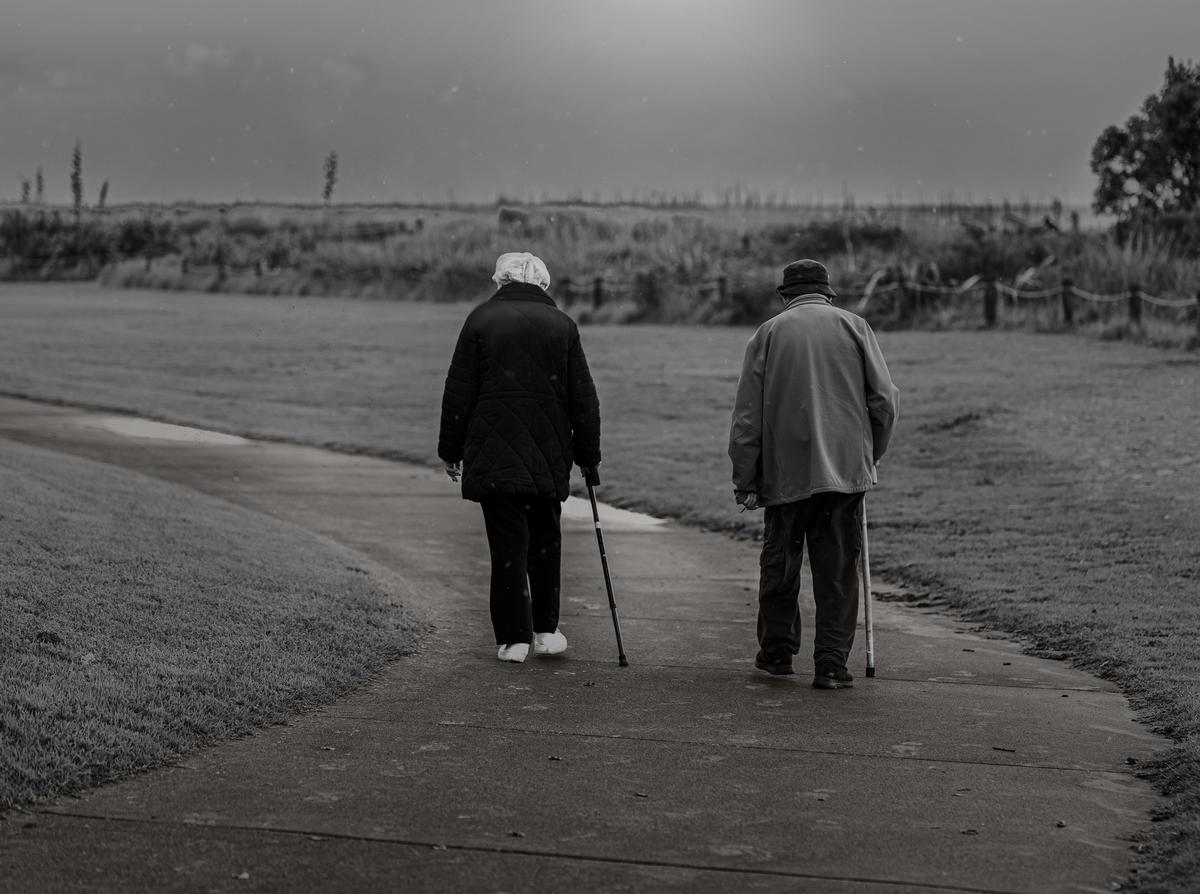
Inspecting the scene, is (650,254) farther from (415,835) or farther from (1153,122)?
(415,835)

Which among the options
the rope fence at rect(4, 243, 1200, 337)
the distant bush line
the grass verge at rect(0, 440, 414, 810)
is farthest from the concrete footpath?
the distant bush line

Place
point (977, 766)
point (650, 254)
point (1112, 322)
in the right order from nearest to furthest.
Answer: point (977, 766) → point (1112, 322) → point (650, 254)

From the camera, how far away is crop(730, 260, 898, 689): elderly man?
739cm

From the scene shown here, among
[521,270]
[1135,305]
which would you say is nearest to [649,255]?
[1135,305]

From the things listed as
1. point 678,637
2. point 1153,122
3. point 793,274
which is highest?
point 1153,122

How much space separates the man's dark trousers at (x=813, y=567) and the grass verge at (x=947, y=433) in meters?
1.34

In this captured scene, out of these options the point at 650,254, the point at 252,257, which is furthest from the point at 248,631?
the point at 252,257

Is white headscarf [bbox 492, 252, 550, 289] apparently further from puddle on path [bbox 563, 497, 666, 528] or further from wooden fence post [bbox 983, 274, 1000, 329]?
wooden fence post [bbox 983, 274, 1000, 329]

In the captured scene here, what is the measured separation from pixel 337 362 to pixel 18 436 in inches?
539

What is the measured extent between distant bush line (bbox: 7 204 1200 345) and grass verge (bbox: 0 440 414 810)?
22.3 m

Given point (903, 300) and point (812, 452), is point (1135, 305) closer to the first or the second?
point (903, 300)

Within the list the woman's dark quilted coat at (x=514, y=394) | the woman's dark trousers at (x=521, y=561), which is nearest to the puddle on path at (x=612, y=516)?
the woman's dark trousers at (x=521, y=561)

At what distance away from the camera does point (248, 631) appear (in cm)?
772

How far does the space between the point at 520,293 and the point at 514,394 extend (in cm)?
49
